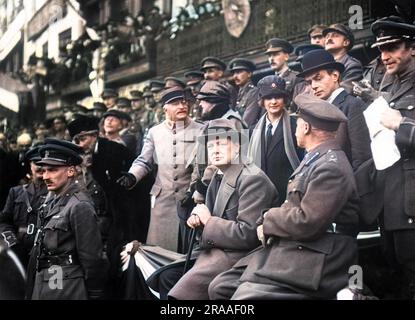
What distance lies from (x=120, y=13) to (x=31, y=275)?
6.50ft

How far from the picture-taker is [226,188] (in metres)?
4.69

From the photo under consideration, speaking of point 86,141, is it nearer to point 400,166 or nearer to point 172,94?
point 172,94

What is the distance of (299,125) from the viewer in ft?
14.3

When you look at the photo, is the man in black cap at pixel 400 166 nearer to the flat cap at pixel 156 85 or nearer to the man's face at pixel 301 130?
the man's face at pixel 301 130

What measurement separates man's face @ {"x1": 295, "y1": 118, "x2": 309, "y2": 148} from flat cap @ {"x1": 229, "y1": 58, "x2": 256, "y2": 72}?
727 mm

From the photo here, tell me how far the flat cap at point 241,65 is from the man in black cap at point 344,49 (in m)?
0.58

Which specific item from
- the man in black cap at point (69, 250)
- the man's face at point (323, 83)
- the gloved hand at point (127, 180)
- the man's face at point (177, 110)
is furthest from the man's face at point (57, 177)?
the man's face at point (323, 83)

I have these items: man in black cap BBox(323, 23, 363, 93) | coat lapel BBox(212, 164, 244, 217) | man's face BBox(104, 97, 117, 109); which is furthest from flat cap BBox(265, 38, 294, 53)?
man's face BBox(104, 97, 117, 109)

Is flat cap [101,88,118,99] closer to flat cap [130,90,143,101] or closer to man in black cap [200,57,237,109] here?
flat cap [130,90,143,101]

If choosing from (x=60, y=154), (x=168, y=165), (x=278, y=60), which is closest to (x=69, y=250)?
(x=60, y=154)

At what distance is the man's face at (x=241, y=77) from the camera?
16.4 feet

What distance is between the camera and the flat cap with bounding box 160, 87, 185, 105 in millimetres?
5285

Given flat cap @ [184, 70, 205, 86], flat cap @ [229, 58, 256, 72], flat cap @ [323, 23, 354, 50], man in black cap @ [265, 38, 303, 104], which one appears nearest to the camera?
flat cap @ [323, 23, 354, 50]

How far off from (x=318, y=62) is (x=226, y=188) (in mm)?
926
